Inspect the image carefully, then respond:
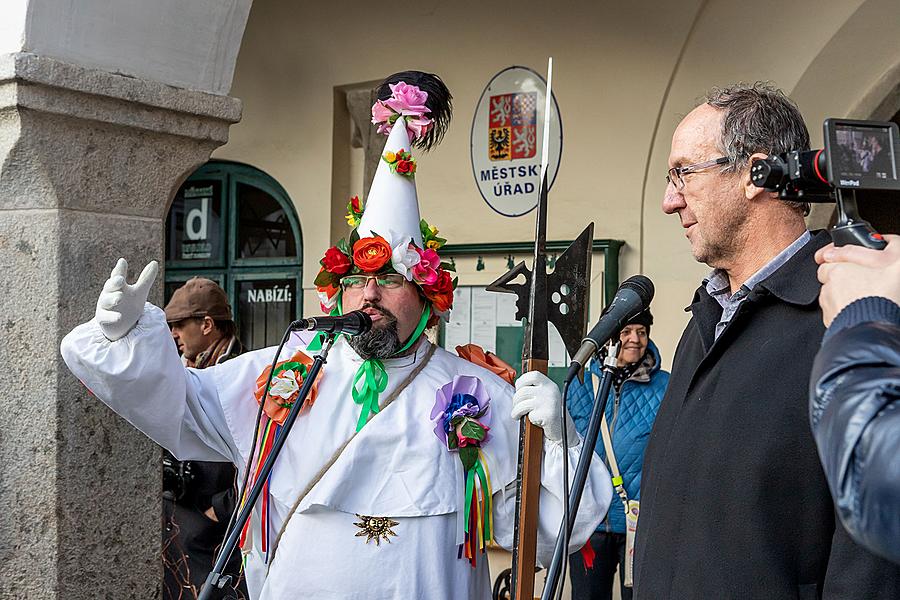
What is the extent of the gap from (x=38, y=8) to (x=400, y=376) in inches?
56.6

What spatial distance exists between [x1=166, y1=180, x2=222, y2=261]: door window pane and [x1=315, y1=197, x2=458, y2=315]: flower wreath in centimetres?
493

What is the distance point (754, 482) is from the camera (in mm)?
1911

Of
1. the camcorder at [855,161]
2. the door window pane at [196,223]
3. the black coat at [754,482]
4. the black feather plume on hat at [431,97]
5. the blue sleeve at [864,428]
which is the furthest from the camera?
the door window pane at [196,223]

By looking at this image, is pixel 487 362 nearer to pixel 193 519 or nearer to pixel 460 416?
pixel 460 416

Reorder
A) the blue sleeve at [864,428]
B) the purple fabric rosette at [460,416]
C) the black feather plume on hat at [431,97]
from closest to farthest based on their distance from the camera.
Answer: the blue sleeve at [864,428] < the purple fabric rosette at [460,416] < the black feather plume on hat at [431,97]

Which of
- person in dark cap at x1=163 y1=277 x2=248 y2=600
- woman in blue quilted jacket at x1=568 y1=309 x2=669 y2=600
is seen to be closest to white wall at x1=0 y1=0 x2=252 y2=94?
person in dark cap at x1=163 y1=277 x2=248 y2=600

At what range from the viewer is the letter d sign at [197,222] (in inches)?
328

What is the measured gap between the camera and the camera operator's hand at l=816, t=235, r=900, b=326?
1.37m

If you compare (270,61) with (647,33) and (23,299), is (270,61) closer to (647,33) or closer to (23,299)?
(647,33)

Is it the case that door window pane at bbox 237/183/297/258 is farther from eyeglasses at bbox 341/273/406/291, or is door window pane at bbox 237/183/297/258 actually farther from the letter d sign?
eyeglasses at bbox 341/273/406/291

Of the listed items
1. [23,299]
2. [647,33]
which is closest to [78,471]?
[23,299]

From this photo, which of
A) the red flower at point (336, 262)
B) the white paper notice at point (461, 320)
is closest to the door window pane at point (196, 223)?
the white paper notice at point (461, 320)

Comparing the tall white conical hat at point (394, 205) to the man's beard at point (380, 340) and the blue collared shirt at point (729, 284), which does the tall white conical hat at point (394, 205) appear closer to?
the man's beard at point (380, 340)

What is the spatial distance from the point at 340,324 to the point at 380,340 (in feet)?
0.92
